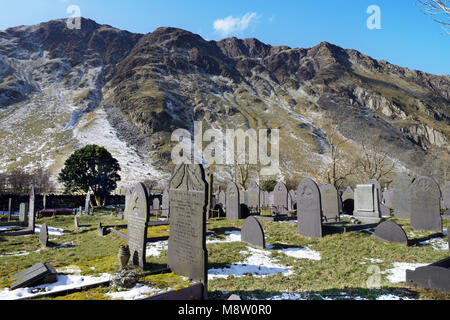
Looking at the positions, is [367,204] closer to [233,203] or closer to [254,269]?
[233,203]

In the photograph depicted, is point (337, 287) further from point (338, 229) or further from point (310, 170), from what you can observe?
point (310, 170)

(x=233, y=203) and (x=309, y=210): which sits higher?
(x=309, y=210)

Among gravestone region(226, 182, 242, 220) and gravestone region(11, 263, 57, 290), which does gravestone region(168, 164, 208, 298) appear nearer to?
gravestone region(11, 263, 57, 290)

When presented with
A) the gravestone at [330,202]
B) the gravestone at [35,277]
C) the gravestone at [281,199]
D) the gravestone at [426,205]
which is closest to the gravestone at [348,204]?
the gravestone at [281,199]

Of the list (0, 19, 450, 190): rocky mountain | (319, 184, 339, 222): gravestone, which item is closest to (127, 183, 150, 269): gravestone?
(319, 184, 339, 222): gravestone

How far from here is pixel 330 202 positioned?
621 inches

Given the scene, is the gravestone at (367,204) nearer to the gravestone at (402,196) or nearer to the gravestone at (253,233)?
the gravestone at (402,196)

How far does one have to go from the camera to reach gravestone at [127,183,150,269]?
6906 mm

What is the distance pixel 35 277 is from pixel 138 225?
2444 millimetres

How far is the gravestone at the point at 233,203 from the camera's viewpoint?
1705cm

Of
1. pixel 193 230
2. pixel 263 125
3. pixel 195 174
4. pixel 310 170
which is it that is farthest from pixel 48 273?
pixel 263 125

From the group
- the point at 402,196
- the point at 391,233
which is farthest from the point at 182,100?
the point at 391,233

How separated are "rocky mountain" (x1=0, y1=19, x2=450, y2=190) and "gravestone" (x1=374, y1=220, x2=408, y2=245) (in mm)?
40340

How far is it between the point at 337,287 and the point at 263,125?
9422cm
